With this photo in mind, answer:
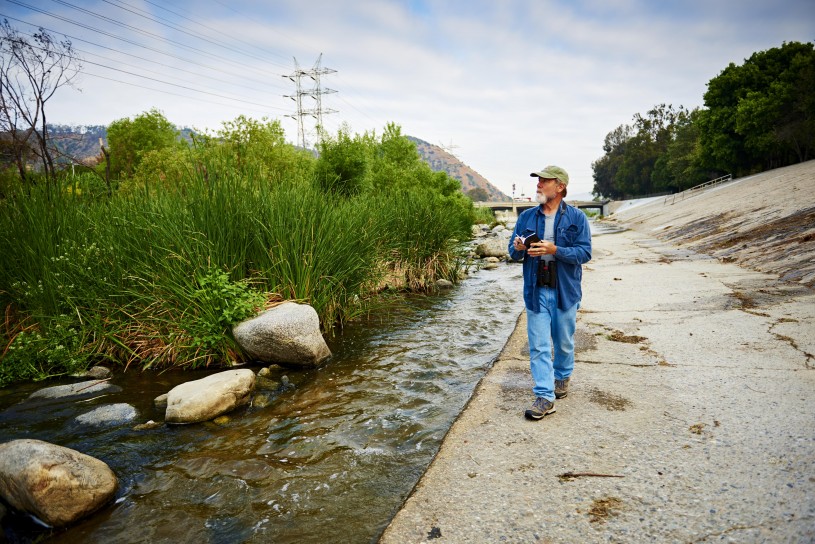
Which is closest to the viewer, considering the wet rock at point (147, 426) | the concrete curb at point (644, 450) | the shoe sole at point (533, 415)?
the concrete curb at point (644, 450)

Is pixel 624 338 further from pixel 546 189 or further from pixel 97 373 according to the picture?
pixel 97 373

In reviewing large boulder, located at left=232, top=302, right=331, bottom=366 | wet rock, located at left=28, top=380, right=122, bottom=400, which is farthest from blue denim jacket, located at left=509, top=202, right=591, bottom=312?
wet rock, located at left=28, top=380, right=122, bottom=400

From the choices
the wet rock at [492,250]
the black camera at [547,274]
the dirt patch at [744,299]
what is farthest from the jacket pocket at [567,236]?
the wet rock at [492,250]

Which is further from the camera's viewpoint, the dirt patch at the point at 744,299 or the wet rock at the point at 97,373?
the dirt patch at the point at 744,299

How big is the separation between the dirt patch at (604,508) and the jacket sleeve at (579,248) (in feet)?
5.24

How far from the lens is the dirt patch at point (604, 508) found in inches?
91.3

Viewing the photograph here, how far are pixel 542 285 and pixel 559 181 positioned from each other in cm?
80

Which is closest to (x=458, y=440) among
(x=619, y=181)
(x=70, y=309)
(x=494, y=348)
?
(x=494, y=348)

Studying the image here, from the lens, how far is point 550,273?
349 centimetres

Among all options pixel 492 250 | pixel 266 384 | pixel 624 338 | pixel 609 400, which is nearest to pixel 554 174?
pixel 609 400

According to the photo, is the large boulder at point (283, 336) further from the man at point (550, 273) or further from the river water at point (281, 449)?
the man at point (550, 273)

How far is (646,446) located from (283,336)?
3646 millimetres

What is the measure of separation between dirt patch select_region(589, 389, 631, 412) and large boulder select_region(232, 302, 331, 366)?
302 centimetres

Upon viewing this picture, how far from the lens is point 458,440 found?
3283 millimetres
